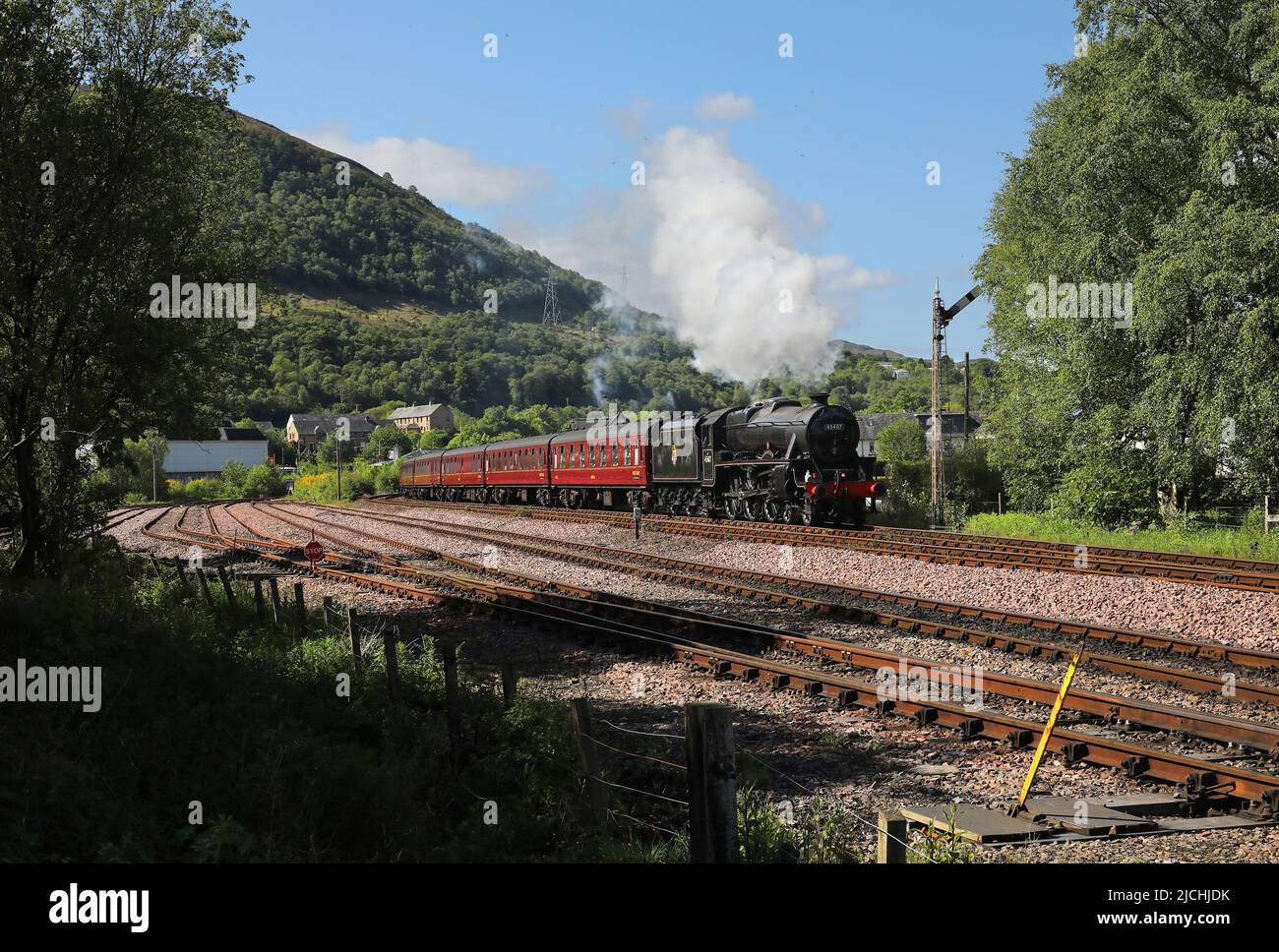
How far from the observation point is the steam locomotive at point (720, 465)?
28.0 meters

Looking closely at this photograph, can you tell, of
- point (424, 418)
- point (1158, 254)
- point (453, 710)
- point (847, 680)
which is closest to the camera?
point (453, 710)

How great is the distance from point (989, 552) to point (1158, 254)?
948 centimetres

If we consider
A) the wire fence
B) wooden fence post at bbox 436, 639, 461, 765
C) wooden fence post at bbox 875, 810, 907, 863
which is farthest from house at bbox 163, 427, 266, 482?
wooden fence post at bbox 875, 810, 907, 863

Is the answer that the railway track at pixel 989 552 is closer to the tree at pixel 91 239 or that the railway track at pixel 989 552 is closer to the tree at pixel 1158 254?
the tree at pixel 1158 254

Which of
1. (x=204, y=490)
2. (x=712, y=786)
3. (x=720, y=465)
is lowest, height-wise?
(x=712, y=786)

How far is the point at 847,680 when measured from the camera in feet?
33.7

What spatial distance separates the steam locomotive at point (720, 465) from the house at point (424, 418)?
104 meters

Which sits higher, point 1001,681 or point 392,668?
point 392,668

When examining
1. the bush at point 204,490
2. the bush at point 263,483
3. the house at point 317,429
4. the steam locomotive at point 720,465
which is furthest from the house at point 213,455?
the steam locomotive at point 720,465

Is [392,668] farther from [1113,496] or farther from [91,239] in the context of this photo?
[1113,496]

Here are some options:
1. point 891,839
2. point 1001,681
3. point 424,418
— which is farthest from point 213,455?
point 891,839

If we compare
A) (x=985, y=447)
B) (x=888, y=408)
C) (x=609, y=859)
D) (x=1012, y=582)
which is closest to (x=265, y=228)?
(x=1012, y=582)

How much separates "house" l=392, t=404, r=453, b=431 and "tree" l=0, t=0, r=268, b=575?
130 meters

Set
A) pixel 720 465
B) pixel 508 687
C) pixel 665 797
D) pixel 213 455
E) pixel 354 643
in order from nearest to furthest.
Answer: pixel 665 797
pixel 508 687
pixel 354 643
pixel 720 465
pixel 213 455
